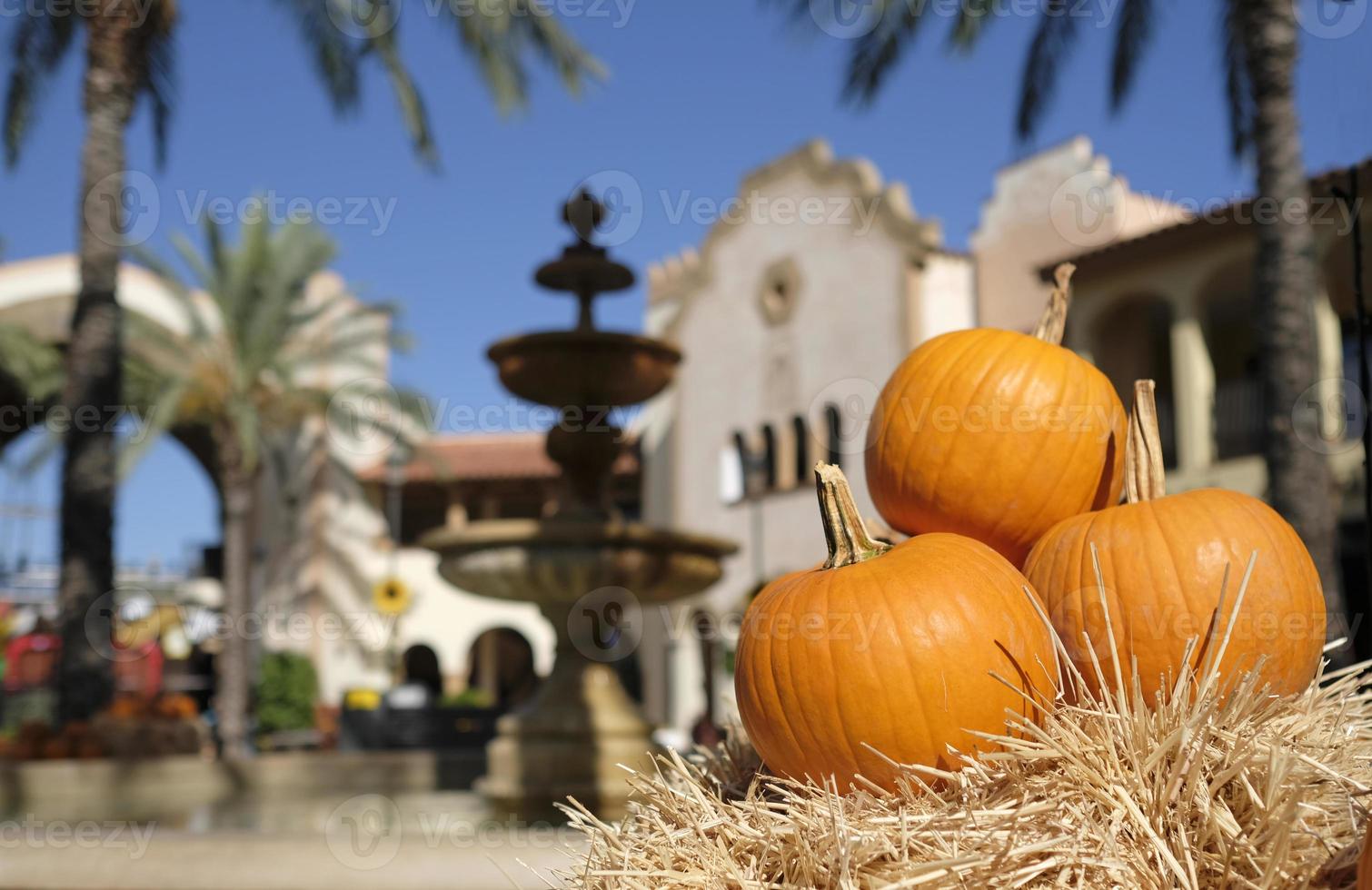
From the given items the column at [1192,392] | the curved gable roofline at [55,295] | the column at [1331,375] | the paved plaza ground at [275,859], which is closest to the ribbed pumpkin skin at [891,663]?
the paved plaza ground at [275,859]

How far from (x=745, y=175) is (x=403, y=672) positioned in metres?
15.4

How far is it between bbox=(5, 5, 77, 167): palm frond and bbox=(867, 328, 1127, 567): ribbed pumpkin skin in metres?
12.7

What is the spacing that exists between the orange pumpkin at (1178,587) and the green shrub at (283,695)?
88.0ft

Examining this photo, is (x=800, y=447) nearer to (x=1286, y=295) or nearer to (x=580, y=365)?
(x=1286, y=295)

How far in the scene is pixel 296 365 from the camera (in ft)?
77.3

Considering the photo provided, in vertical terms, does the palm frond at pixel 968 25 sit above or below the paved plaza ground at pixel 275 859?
above

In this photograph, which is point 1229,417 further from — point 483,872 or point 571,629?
point 483,872

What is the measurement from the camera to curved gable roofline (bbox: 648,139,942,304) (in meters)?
19.1

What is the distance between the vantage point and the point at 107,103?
10875 millimetres

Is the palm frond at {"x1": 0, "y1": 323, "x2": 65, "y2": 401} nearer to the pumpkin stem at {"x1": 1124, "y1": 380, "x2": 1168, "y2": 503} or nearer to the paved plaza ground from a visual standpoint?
the paved plaza ground

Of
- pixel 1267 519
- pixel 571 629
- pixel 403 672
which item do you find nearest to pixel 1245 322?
pixel 571 629

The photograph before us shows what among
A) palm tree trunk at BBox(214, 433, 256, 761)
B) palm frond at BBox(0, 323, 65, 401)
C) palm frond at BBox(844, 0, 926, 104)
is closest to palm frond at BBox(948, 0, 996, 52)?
palm frond at BBox(844, 0, 926, 104)

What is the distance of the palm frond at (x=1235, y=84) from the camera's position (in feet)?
32.8

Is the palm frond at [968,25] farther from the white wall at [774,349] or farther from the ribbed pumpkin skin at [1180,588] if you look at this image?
the ribbed pumpkin skin at [1180,588]
